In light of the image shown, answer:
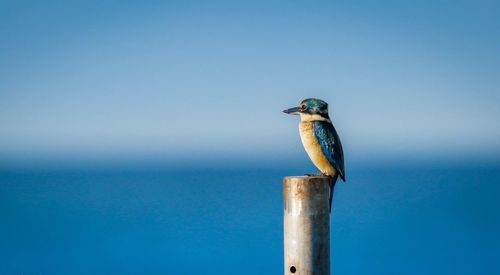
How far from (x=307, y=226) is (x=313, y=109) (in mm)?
1501

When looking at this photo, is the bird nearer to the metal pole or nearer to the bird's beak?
the bird's beak

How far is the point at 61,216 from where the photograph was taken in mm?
29203

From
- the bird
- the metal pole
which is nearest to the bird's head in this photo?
the bird

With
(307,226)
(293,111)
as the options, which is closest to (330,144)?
(293,111)

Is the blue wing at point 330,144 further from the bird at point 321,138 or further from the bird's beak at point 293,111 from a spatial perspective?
the bird's beak at point 293,111

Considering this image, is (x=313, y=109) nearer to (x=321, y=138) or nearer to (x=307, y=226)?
(x=321, y=138)

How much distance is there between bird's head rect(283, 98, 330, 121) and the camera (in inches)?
208

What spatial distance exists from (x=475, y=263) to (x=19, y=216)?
65.1 ft

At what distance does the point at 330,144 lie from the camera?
17.1 feet

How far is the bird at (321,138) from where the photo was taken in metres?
5.21

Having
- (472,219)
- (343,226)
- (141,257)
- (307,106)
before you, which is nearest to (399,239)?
(343,226)

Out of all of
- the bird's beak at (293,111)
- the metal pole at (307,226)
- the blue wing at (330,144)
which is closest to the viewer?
the metal pole at (307,226)

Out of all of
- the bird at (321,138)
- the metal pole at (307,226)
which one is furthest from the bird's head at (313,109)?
the metal pole at (307,226)

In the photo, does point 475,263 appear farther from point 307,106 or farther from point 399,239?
point 307,106
